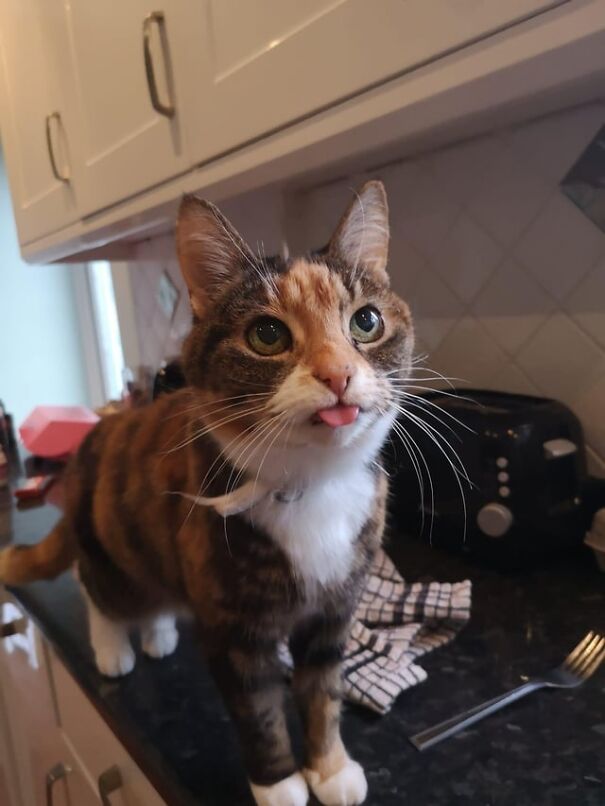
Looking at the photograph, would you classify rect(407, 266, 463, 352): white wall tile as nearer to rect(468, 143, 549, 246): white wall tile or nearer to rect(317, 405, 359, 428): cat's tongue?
rect(468, 143, 549, 246): white wall tile

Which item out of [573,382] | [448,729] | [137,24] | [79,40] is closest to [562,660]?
[448,729]

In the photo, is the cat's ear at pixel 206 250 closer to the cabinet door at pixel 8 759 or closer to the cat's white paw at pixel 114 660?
the cat's white paw at pixel 114 660

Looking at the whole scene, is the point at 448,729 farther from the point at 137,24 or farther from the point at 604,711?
the point at 137,24

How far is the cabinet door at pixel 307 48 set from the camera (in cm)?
57

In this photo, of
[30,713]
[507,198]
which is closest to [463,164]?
[507,198]

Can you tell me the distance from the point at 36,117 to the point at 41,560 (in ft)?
3.43

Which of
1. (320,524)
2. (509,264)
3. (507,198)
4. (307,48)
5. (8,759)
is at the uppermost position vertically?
(307,48)

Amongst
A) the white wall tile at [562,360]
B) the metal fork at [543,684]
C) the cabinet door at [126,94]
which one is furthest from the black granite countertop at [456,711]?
the cabinet door at [126,94]

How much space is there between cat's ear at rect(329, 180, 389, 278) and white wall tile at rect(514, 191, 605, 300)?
45 centimetres

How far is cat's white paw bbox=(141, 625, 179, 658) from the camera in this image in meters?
0.83

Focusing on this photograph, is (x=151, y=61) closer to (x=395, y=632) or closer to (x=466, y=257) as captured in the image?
(x=466, y=257)

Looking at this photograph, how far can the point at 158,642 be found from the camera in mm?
829

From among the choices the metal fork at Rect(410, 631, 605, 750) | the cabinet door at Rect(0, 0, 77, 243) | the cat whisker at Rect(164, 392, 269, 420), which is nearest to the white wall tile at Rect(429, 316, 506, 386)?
the metal fork at Rect(410, 631, 605, 750)

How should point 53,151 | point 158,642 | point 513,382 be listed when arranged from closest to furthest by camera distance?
point 158,642 → point 513,382 → point 53,151
